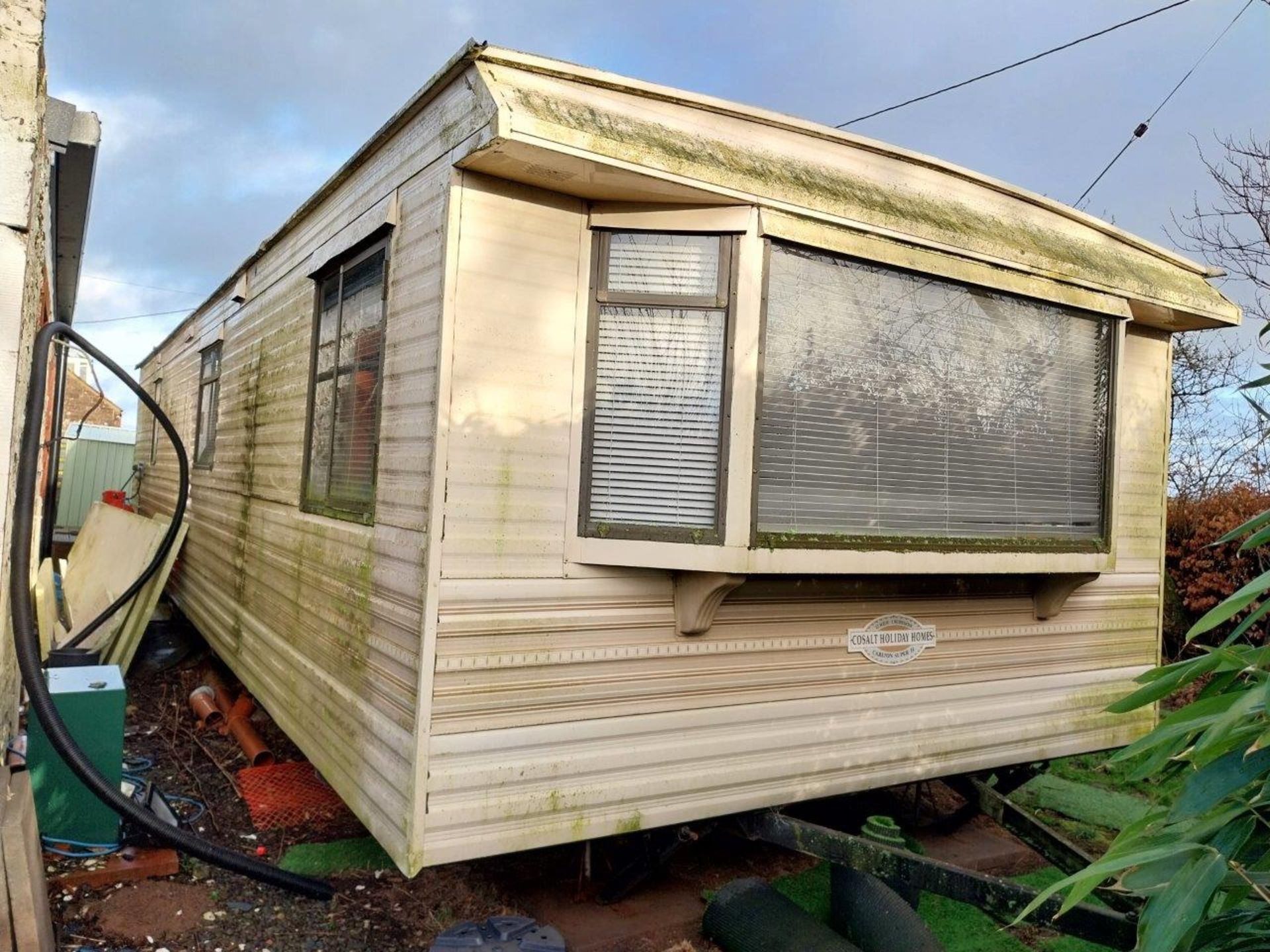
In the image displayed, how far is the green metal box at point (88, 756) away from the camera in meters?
3.78

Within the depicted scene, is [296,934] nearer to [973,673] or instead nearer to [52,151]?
[973,673]

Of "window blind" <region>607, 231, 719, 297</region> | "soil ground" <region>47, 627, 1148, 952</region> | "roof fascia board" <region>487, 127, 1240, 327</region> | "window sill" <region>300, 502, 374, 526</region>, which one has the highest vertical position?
"roof fascia board" <region>487, 127, 1240, 327</region>

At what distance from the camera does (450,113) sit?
10.6 ft

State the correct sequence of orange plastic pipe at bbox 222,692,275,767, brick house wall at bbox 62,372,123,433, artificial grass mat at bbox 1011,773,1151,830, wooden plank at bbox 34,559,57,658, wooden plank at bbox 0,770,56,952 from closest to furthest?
wooden plank at bbox 0,770,56,952
orange plastic pipe at bbox 222,692,275,767
artificial grass mat at bbox 1011,773,1151,830
wooden plank at bbox 34,559,57,658
brick house wall at bbox 62,372,123,433

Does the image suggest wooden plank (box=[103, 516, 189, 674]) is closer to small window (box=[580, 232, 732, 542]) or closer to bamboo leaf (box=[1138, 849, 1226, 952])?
small window (box=[580, 232, 732, 542])

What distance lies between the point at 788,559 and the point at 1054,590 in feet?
6.29

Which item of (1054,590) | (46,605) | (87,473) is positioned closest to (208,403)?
(46,605)

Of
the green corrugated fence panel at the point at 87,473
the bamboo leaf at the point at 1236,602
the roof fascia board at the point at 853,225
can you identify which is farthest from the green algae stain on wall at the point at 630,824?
the green corrugated fence panel at the point at 87,473

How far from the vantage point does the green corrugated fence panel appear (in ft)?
55.3

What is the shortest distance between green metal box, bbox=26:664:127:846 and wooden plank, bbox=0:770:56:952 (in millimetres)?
623

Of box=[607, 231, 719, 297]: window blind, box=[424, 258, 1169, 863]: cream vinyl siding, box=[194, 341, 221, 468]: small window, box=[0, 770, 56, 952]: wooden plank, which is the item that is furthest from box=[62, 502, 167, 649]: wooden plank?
box=[607, 231, 719, 297]: window blind

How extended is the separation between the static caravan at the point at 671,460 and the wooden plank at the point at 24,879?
1.03 metres

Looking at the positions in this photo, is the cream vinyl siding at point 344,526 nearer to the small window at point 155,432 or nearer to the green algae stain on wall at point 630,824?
the green algae stain on wall at point 630,824

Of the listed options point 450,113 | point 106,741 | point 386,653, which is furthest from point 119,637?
point 450,113
